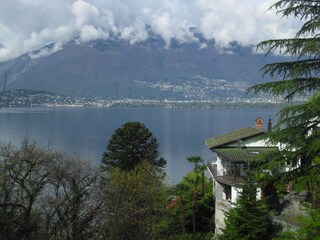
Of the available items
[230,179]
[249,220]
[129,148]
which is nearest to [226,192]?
[230,179]

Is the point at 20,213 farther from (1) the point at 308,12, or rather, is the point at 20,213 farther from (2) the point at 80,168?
(1) the point at 308,12

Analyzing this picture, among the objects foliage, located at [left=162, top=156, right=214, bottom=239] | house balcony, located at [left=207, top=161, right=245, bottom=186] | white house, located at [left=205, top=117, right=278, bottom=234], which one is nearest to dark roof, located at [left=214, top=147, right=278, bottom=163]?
white house, located at [left=205, top=117, right=278, bottom=234]

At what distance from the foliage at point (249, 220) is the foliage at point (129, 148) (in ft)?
80.6

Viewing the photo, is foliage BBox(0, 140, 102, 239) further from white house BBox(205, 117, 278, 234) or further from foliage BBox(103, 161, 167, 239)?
white house BBox(205, 117, 278, 234)

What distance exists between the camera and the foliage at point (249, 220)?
22984 millimetres

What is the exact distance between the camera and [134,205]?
102 feet

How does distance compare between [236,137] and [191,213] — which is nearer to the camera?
[236,137]

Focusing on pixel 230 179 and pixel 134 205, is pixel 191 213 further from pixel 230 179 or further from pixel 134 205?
pixel 134 205

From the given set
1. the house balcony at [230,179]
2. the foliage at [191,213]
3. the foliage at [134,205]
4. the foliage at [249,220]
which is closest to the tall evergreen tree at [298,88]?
the foliage at [249,220]

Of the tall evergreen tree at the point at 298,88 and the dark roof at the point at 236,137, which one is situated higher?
the tall evergreen tree at the point at 298,88

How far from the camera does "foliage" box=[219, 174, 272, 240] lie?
23.0 m

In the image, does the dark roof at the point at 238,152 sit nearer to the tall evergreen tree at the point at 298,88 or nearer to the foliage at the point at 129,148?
the foliage at the point at 129,148

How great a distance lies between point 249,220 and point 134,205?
10.2 m

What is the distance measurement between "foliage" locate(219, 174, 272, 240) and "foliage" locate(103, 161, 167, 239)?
21.5 feet
